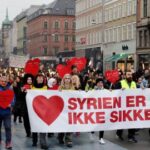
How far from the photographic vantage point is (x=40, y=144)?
12.1 meters

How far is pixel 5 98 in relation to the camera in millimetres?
11562

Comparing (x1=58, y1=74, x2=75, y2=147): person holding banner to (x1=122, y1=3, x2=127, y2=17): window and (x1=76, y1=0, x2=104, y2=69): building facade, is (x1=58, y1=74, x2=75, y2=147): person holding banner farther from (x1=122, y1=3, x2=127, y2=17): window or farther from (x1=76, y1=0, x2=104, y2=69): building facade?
(x1=76, y1=0, x2=104, y2=69): building facade

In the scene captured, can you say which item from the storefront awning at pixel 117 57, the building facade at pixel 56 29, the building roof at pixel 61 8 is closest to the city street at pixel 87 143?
the storefront awning at pixel 117 57

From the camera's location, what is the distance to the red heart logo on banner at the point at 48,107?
1202 cm

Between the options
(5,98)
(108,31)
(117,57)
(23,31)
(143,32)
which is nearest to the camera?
(5,98)

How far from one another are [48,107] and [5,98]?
3.52ft

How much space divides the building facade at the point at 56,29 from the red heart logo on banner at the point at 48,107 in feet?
340

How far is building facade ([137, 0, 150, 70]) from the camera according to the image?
52.4 meters

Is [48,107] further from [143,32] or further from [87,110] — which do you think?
[143,32]

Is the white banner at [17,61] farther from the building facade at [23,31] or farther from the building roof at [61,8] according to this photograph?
the building facade at [23,31]

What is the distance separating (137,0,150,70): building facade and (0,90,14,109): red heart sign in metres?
40.1

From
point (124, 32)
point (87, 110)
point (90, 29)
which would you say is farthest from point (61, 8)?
point (87, 110)

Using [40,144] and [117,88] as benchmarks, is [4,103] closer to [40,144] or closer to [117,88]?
[40,144]

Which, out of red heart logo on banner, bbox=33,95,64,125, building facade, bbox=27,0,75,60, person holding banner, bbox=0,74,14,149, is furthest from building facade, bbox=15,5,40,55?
person holding banner, bbox=0,74,14,149
